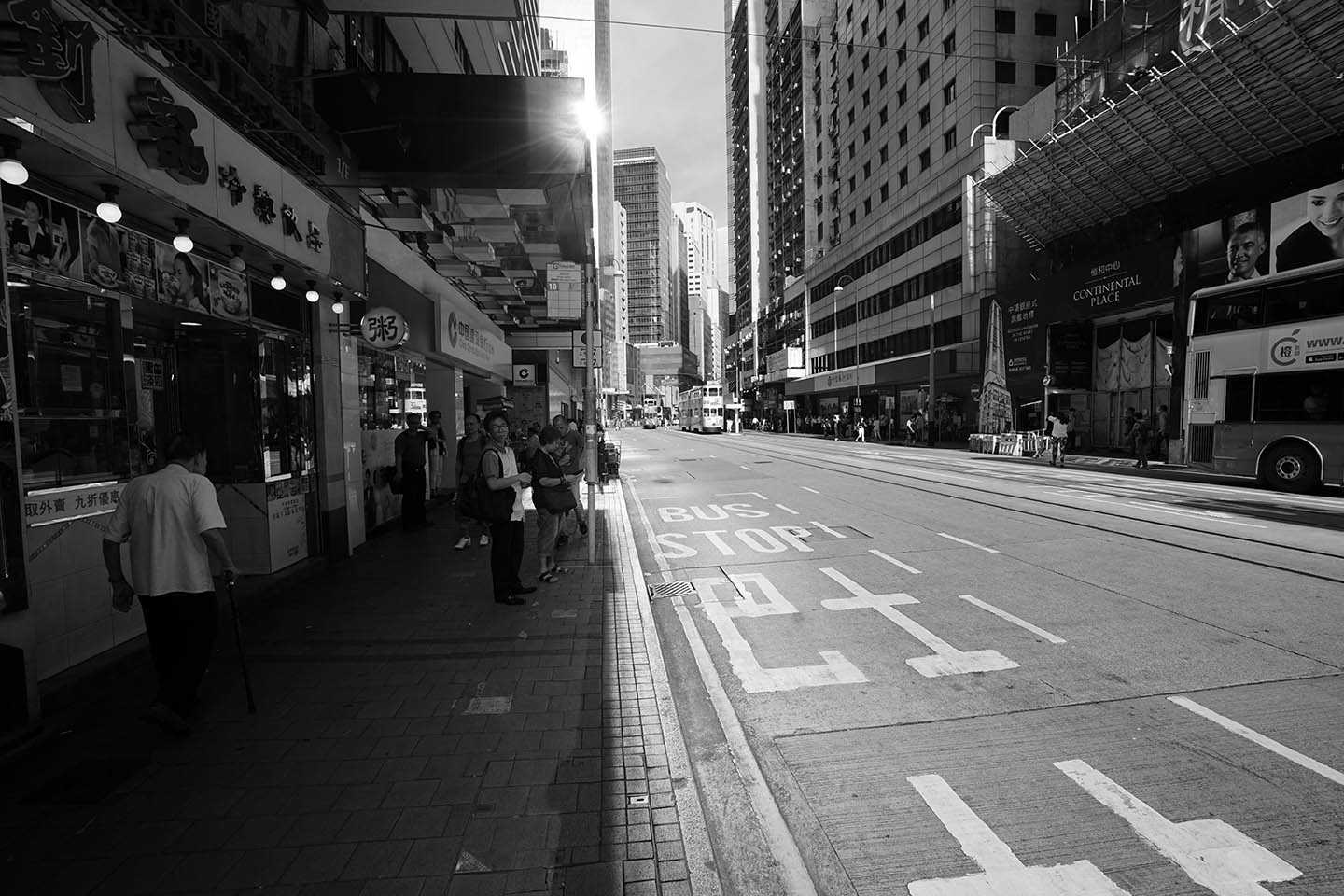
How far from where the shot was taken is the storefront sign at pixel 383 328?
354 inches

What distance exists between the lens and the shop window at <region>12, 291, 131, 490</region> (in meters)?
4.84

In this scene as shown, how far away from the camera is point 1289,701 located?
13.9 feet

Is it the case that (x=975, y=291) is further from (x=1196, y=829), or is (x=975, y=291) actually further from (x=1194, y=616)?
(x=1196, y=829)

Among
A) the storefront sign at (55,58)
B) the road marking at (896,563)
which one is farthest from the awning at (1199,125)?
the storefront sign at (55,58)

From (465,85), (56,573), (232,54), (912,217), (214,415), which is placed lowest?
(56,573)

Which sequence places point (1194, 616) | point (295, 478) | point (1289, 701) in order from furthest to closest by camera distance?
1. point (295, 478)
2. point (1194, 616)
3. point (1289, 701)

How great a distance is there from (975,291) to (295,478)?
39693mm

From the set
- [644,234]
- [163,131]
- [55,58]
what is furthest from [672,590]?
[644,234]

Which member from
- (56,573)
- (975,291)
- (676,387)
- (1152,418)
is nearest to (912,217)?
(975,291)

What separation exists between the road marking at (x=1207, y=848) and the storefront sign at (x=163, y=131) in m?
6.97

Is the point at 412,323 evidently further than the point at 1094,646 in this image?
Yes

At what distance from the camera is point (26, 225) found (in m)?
4.45

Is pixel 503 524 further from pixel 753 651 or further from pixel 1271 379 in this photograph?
pixel 1271 379

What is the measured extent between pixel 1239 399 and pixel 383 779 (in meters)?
19.1
